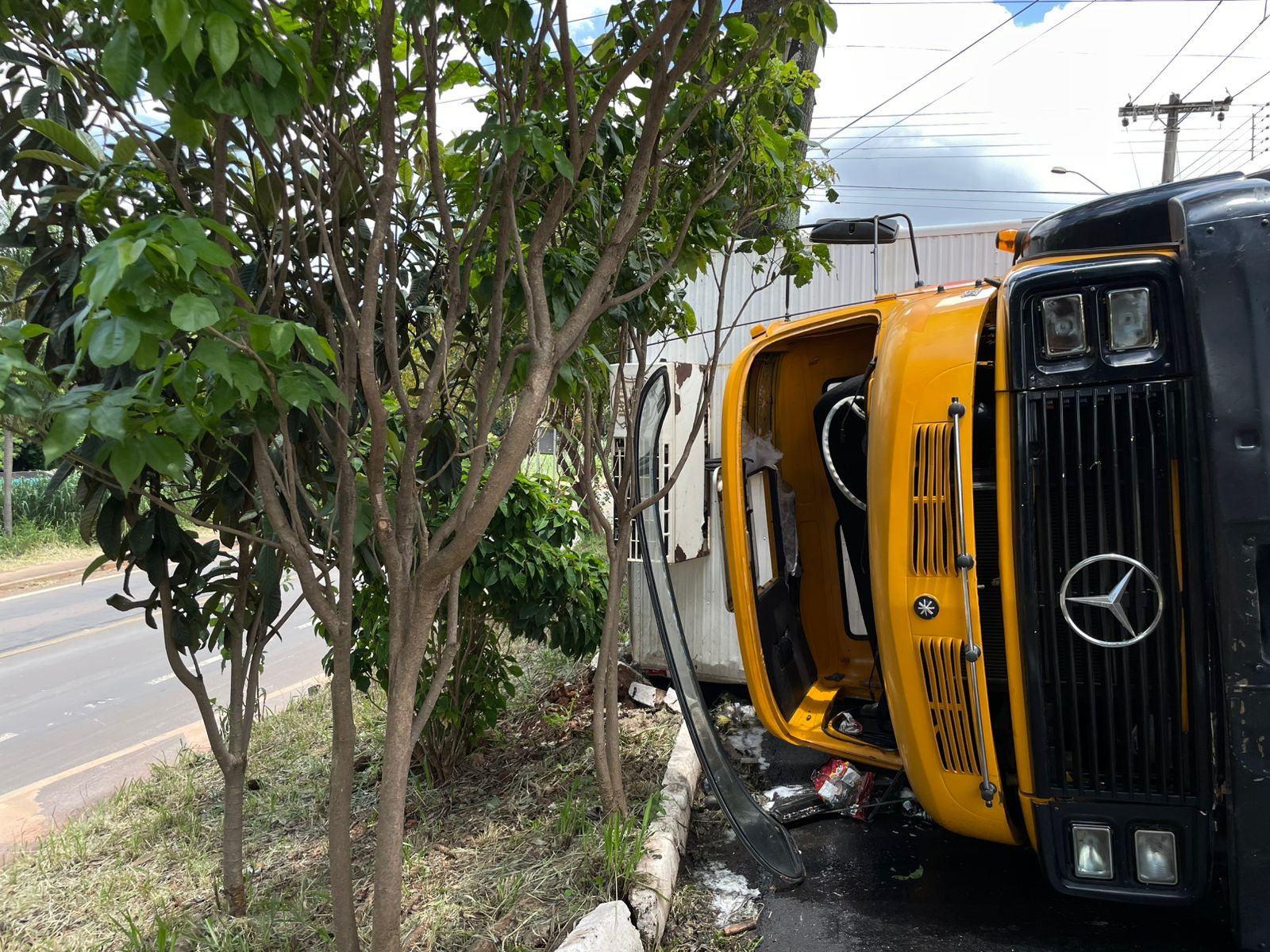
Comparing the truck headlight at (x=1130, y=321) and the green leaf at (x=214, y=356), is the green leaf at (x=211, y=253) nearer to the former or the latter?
the green leaf at (x=214, y=356)

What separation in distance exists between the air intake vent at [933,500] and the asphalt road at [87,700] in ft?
10.9

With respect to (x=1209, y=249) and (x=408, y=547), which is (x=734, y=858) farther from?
(x=1209, y=249)

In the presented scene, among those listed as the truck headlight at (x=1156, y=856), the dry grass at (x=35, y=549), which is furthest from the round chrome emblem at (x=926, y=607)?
the dry grass at (x=35, y=549)

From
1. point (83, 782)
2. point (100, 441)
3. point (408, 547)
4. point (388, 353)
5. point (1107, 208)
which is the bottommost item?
point (83, 782)

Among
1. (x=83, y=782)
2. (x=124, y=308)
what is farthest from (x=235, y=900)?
(x=83, y=782)

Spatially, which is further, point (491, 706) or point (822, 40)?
point (491, 706)

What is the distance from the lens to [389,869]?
2.51 meters

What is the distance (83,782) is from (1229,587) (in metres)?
6.47

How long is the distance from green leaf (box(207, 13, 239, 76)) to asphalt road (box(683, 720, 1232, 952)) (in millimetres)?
3153

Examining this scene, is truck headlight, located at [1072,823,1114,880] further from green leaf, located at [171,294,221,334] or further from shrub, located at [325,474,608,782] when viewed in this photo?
green leaf, located at [171,294,221,334]

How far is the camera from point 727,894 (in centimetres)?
357

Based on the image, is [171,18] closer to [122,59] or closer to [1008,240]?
[122,59]

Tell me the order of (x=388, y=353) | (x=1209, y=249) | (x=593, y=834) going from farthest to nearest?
(x=593, y=834)
(x=1209, y=249)
(x=388, y=353)

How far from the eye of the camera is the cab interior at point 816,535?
14.2 feet
